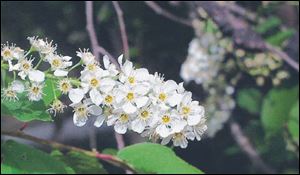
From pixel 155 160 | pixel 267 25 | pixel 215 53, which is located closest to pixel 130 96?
pixel 155 160

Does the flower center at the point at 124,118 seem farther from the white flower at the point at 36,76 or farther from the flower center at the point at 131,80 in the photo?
the white flower at the point at 36,76

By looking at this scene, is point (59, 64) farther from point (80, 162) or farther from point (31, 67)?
point (80, 162)

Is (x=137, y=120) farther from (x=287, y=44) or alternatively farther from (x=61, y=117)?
(x=61, y=117)

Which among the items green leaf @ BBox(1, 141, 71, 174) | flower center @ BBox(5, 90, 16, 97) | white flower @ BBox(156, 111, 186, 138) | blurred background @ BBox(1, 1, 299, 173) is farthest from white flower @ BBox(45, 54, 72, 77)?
blurred background @ BBox(1, 1, 299, 173)

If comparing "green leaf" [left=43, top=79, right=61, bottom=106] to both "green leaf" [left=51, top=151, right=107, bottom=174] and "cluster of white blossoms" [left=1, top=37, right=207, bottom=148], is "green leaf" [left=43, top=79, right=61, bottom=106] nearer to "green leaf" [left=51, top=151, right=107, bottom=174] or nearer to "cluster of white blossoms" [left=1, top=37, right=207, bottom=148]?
"cluster of white blossoms" [left=1, top=37, right=207, bottom=148]

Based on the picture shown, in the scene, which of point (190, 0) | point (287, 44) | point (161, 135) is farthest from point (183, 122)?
point (287, 44)

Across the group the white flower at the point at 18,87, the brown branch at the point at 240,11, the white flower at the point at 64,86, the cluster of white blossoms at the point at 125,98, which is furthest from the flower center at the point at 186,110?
the brown branch at the point at 240,11
